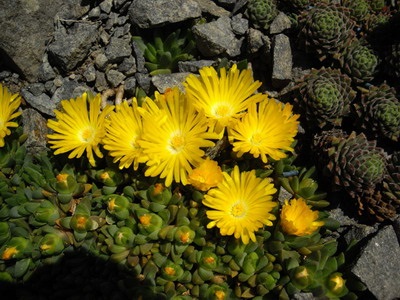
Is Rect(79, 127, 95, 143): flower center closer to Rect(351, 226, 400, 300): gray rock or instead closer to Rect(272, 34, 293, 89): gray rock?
Rect(272, 34, 293, 89): gray rock

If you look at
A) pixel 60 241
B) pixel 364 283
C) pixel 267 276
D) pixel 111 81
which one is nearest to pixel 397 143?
pixel 364 283

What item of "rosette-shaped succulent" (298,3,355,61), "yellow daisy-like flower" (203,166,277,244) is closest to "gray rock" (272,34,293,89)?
"rosette-shaped succulent" (298,3,355,61)

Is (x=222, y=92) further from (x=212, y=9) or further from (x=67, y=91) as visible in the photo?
(x=67, y=91)

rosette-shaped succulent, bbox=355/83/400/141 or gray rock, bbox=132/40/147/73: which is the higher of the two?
gray rock, bbox=132/40/147/73

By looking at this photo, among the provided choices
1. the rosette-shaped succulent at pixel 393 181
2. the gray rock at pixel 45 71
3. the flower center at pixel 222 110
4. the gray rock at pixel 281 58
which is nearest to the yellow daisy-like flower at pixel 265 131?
the flower center at pixel 222 110

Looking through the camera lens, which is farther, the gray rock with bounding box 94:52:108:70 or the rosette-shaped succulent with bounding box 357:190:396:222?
the gray rock with bounding box 94:52:108:70

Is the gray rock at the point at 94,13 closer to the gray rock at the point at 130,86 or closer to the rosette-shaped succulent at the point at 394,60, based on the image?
the gray rock at the point at 130,86
